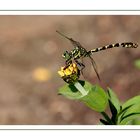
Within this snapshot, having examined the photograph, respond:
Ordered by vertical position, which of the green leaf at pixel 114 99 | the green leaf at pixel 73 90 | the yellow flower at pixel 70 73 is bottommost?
the green leaf at pixel 114 99

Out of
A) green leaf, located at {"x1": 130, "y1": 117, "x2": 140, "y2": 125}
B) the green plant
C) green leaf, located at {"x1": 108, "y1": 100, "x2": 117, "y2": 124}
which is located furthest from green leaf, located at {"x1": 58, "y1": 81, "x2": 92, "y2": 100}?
green leaf, located at {"x1": 130, "y1": 117, "x2": 140, "y2": 125}

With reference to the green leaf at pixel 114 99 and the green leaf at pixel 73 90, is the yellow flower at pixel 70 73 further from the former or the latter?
the green leaf at pixel 114 99

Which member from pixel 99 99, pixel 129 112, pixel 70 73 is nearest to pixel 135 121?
pixel 129 112

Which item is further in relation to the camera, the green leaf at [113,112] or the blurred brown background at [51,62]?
the blurred brown background at [51,62]

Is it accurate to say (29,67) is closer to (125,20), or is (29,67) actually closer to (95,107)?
(95,107)

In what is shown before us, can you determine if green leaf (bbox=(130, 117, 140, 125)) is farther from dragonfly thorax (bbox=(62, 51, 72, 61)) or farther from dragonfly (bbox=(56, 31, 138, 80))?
dragonfly thorax (bbox=(62, 51, 72, 61))

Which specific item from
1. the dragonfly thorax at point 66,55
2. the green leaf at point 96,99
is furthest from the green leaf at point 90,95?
the dragonfly thorax at point 66,55
